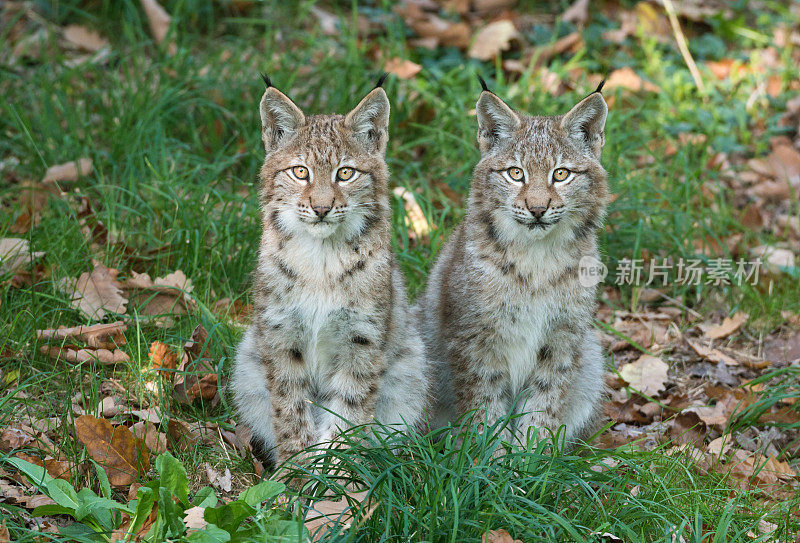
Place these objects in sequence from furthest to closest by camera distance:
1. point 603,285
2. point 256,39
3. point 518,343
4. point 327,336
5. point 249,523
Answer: point 256,39, point 603,285, point 518,343, point 327,336, point 249,523

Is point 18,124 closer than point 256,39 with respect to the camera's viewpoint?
Yes

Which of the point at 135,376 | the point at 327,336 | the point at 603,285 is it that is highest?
the point at 327,336

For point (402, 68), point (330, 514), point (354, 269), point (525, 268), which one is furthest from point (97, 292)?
point (402, 68)

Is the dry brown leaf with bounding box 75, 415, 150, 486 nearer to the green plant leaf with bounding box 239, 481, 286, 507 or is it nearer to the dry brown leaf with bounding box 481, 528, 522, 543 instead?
the green plant leaf with bounding box 239, 481, 286, 507

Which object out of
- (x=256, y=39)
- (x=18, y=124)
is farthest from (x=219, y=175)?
(x=256, y=39)

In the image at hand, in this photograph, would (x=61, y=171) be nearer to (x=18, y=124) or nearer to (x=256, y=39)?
(x=18, y=124)

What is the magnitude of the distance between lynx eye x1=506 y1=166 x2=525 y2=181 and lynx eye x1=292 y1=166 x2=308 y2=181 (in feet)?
3.57

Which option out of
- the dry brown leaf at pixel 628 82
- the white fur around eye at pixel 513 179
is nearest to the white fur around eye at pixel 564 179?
the white fur around eye at pixel 513 179

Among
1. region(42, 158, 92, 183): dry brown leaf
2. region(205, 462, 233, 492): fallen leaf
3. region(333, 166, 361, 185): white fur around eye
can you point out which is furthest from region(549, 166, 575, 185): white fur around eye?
region(42, 158, 92, 183): dry brown leaf

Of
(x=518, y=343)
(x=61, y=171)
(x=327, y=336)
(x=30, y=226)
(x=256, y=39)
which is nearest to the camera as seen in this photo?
(x=327, y=336)

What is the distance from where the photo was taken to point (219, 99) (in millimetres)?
7090

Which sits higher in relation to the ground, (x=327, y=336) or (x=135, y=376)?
(x=327, y=336)

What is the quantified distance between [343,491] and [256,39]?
5370 millimetres

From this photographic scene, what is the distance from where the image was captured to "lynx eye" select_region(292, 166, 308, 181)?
423 centimetres
